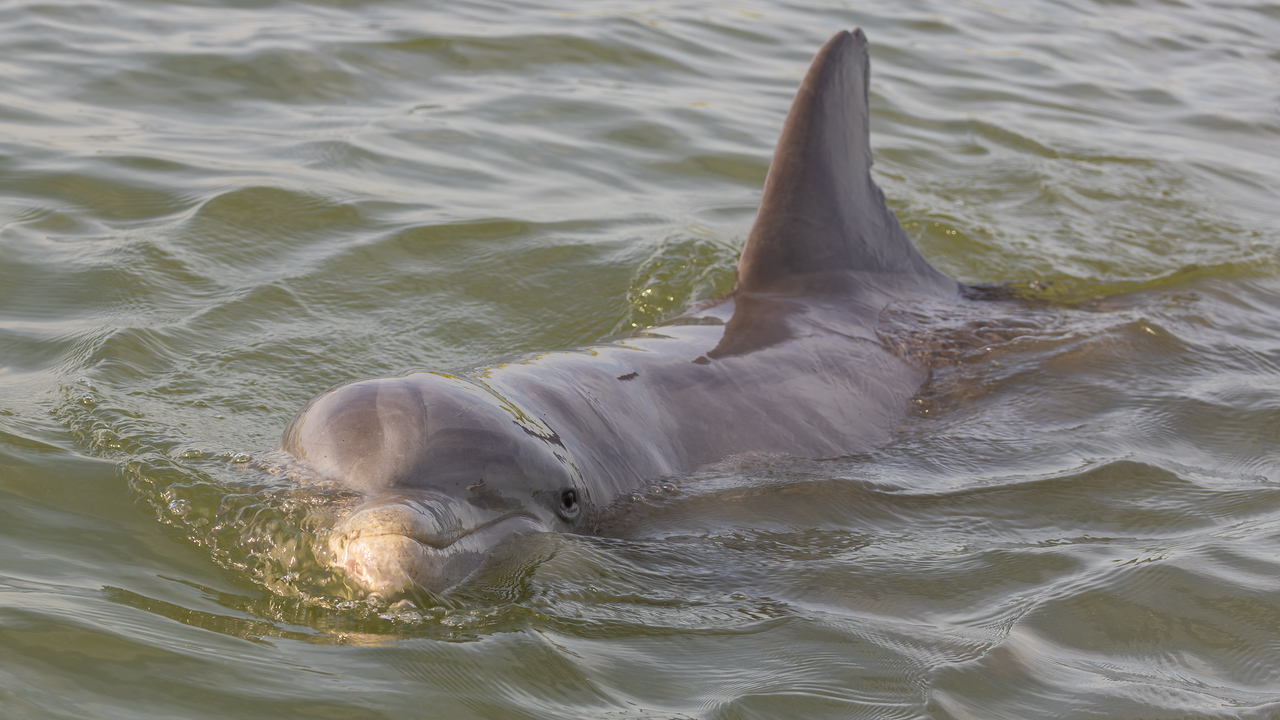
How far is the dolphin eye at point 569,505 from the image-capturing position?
3947 mm

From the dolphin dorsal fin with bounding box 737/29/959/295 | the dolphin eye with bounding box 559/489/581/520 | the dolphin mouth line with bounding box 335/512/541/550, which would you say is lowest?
the dolphin eye with bounding box 559/489/581/520

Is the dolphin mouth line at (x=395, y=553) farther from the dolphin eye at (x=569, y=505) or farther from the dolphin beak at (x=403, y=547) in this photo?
the dolphin eye at (x=569, y=505)

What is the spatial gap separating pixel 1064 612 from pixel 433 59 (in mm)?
8098

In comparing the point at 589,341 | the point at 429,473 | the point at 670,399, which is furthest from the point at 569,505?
the point at 589,341

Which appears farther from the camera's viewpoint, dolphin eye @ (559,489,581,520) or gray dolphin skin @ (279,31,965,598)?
dolphin eye @ (559,489,581,520)

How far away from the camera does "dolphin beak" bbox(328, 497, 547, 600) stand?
3324 millimetres

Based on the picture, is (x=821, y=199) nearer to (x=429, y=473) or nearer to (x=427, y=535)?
(x=429, y=473)

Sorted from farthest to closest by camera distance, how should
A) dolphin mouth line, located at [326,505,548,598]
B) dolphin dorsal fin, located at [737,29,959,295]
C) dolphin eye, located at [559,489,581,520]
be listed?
dolphin dorsal fin, located at [737,29,959,295] → dolphin eye, located at [559,489,581,520] → dolphin mouth line, located at [326,505,548,598]

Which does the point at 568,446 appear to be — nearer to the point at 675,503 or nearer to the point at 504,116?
the point at 675,503

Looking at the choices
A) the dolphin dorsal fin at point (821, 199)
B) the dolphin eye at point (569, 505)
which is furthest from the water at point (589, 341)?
the dolphin dorsal fin at point (821, 199)

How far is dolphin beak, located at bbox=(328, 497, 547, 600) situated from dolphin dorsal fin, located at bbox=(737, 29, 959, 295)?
2.86 meters

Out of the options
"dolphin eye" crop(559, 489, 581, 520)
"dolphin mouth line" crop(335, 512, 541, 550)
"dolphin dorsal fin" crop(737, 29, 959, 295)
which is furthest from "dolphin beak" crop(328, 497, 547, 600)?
"dolphin dorsal fin" crop(737, 29, 959, 295)

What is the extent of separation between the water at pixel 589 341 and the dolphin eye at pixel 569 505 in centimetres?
9

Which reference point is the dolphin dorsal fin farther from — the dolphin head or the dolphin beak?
the dolphin beak
